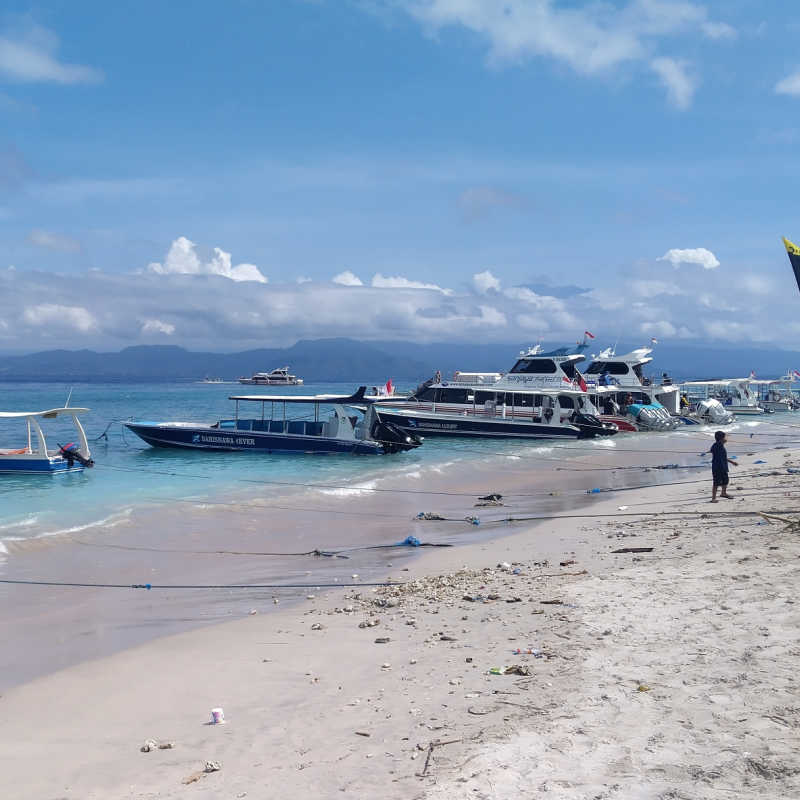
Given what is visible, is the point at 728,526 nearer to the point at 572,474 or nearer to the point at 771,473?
the point at 771,473

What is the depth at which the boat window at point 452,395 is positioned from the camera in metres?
39.0

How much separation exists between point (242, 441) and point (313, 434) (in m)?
2.83

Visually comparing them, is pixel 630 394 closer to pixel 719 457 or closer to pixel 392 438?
pixel 392 438

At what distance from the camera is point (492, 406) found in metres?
38.1

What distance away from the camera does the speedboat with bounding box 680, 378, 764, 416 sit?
180ft

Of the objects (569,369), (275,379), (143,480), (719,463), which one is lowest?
(143,480)

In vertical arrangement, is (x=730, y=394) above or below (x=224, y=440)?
above

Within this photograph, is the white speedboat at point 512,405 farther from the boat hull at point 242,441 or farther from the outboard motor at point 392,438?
the boat hull at point 242,441

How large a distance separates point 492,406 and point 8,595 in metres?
29.4

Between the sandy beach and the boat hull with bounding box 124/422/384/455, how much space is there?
19186 millimetres

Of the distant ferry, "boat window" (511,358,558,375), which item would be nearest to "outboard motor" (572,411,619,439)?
"boat window" (511,358,558,375)

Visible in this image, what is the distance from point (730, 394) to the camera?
5862cm

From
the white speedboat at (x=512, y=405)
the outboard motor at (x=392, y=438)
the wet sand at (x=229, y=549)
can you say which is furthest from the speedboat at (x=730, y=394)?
the wet sand at (x=229, y=549)

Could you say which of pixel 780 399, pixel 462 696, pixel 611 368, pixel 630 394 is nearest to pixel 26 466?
pixel 462 696
